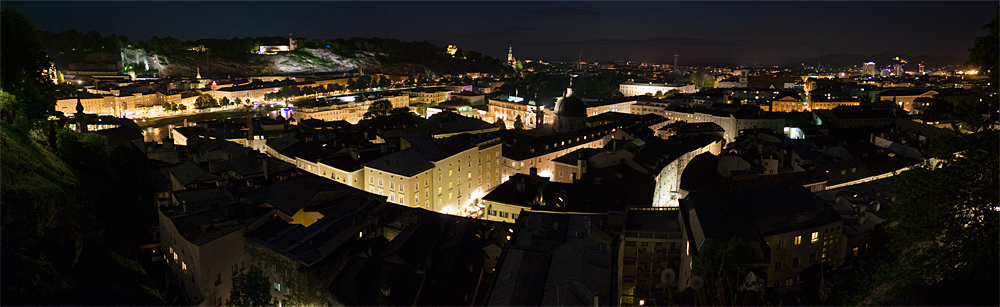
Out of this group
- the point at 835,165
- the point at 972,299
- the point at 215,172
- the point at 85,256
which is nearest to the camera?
the point at 972,299

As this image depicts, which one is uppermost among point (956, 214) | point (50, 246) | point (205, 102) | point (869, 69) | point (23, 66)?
point (869, 69)

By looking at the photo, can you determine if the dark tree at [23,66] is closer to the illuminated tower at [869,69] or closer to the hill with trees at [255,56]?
the hill with trees at [255,56]

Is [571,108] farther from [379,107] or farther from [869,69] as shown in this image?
[869,69]

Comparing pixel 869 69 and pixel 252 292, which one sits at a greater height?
pixel 869 69

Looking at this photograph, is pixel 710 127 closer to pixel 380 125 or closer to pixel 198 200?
Result: pixel 380 125

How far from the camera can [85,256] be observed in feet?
51.9

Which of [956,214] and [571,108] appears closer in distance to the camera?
[956,214]

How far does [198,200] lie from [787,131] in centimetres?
4799

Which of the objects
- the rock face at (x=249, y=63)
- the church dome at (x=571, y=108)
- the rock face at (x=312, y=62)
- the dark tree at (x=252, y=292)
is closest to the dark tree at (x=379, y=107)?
the church dome at (x=571, y=108)

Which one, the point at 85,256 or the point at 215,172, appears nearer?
the point at 85,256

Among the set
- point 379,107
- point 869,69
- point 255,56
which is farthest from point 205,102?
point 869,69

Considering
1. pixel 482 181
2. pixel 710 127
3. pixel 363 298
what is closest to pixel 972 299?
pixel 363 298

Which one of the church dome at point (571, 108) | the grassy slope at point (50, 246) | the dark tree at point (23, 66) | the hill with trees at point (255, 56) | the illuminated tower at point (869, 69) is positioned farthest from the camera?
the illuminated tower at point (869, 69)

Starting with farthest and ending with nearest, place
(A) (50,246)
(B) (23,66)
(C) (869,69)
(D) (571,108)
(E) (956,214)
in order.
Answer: (C) (869,69) → (D) (571,108) → (B) (23,66) → (A) (50,246) → (E) (956,214)
